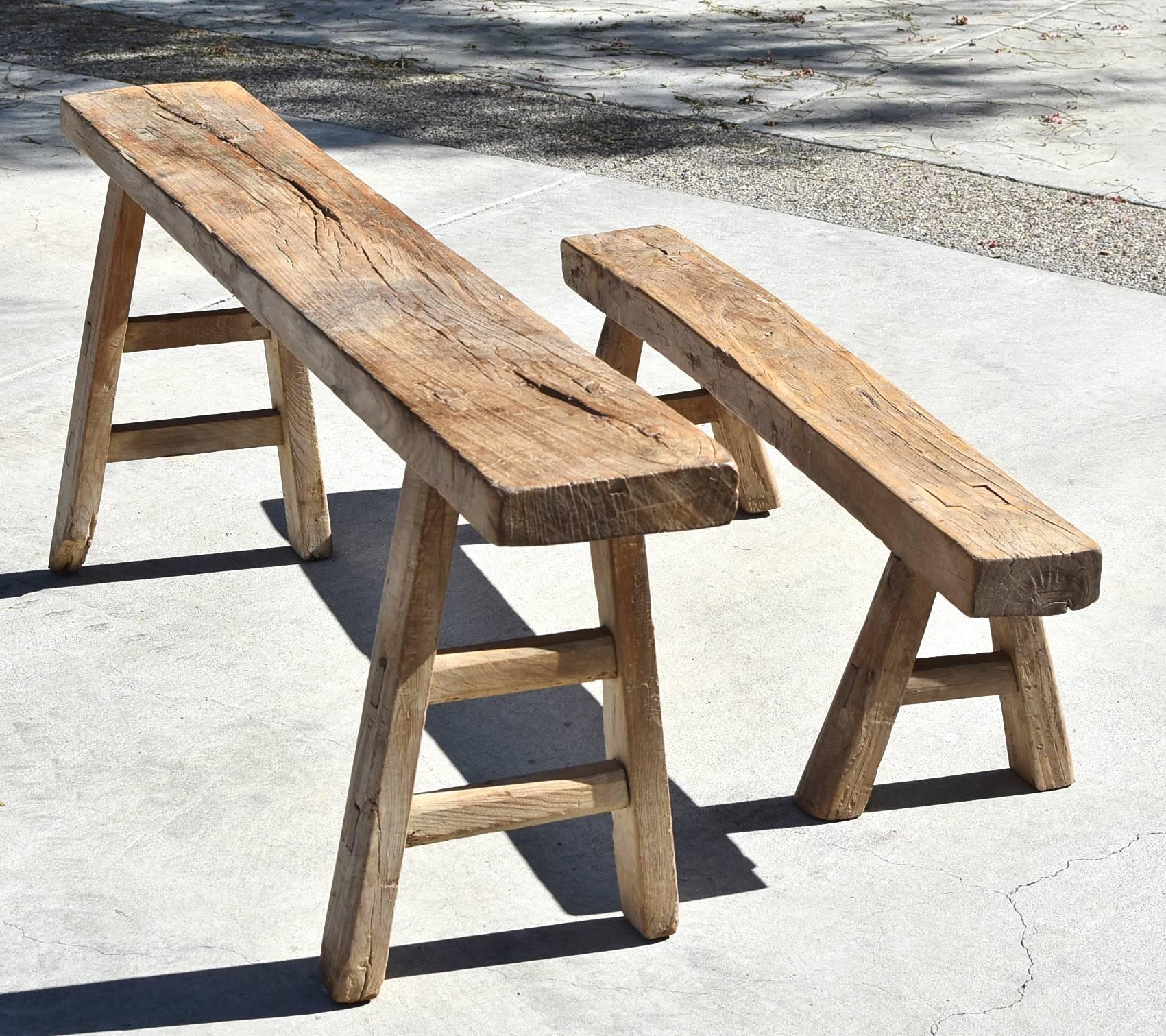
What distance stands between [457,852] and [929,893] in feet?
2.22

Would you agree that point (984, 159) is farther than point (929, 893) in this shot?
Yes

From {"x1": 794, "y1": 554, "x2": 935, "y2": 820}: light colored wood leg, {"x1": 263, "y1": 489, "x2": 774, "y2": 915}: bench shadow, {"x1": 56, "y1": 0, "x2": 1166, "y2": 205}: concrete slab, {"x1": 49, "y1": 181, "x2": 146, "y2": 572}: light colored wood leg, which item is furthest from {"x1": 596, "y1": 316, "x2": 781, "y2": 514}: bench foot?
{"x1": 56, "y1": 0, "x2": 1166, "y2": 205}: concrete slab

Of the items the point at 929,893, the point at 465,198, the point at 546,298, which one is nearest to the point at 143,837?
the point at 929,893

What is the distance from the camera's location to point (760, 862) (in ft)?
7.33

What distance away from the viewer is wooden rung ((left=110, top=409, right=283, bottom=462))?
9.57ft

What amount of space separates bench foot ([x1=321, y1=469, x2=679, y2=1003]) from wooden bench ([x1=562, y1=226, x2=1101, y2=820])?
0.37 meters

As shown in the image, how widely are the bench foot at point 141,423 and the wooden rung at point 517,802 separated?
113 centimetres

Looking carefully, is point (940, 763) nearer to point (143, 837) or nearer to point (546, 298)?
point (143, 837)

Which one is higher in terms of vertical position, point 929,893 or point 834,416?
point 834,416

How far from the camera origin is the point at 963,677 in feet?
7.56

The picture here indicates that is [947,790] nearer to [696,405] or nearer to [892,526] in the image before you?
[892,526]

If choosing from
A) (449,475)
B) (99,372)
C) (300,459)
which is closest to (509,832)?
(449,475)

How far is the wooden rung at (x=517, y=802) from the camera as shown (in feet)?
6.41

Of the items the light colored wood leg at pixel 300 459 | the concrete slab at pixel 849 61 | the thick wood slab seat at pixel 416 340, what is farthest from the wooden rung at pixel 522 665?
the concrete slab at pixel 849 61
